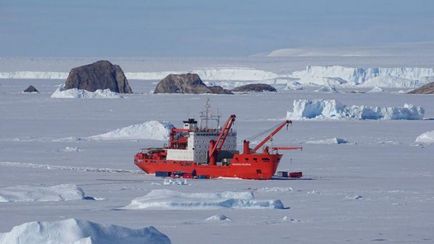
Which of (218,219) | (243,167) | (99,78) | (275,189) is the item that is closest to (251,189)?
(275,189)

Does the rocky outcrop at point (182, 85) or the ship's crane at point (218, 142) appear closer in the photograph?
the ship's crane at point (218, 142)

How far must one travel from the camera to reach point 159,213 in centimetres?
1458

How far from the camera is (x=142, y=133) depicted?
32.1m

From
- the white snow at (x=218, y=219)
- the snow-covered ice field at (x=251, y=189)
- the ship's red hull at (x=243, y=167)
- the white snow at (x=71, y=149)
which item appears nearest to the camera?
the snow-covered ice field at (x=251, y=189)

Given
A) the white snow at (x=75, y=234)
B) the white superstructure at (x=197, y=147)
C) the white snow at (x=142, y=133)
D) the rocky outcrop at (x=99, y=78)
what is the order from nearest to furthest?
the white snow at (x=75, y=234)
the white superstructure at (x=197, y=147)
the white snow at (x=142, y=133)
the rocky outcrop at (x=99, y=78)

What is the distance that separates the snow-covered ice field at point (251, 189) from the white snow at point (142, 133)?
0.24m

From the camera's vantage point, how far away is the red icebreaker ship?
68.9 ft

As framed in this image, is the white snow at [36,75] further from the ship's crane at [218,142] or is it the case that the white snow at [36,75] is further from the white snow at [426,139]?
the ship's crane at [218,142]

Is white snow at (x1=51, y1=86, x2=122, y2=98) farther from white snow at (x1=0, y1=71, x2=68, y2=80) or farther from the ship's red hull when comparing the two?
white snow at (x1=0, y1=71, x2=68, y2=80)

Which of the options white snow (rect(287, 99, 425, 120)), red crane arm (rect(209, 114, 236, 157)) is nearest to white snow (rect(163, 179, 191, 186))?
red crane arm (rect(209, 114, 236, 157))

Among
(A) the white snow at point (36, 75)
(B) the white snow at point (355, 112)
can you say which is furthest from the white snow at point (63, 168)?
(A) the white snow at point (36, 75)

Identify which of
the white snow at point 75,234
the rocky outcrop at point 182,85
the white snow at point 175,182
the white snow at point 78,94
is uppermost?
the rocky outcrop at point 182,85

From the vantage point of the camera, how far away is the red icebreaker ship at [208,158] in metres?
21.0

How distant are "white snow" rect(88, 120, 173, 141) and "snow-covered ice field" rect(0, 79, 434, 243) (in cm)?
24
